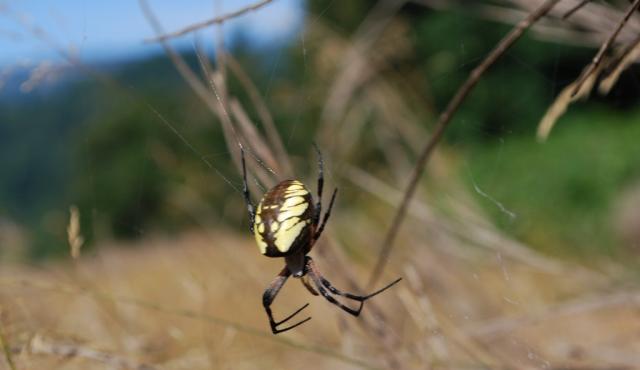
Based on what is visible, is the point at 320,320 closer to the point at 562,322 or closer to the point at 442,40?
the point at 562,322

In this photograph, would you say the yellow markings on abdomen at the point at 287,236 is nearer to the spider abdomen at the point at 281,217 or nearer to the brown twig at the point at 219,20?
the spider abdomen at the point at 281,217

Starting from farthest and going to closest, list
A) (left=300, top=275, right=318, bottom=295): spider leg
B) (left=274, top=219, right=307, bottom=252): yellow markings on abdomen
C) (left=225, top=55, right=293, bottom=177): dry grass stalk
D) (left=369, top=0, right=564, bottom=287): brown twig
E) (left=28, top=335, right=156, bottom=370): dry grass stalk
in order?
(left=300, top=275, right=318, bottom=295): spider leg
(left=225, top=55, right=293, bottom=177): dry grass stalk
(left=274, top=219, right=307, bottom=252): yellow markings on abdomen
(left=28, top=335, right=156, bottom=370): dry grass stalk
(left=369, top=0, right=564, bottom=287): brown twig

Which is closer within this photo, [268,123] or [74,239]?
[74,239]

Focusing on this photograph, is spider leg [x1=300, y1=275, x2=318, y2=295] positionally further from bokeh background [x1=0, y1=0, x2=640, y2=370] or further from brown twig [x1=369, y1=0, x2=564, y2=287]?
brown twig [x1=369, y1=0, x2=564, y2=287]

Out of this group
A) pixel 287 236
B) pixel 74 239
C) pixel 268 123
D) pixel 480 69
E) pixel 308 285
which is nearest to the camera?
pixel 480 69

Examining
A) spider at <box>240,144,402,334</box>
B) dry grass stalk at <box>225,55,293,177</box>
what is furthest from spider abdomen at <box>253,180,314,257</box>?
dry grass stalk at <box>225,55,293,177</box>

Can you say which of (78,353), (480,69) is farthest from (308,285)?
(480,69)

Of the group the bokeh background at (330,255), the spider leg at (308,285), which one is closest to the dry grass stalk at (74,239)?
the bokeh background at (330,255)

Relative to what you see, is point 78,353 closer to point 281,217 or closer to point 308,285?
point 281,217
